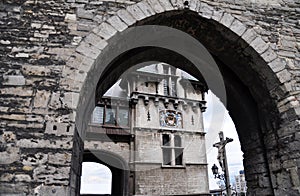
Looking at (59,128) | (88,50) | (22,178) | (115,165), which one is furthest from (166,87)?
(22,178)

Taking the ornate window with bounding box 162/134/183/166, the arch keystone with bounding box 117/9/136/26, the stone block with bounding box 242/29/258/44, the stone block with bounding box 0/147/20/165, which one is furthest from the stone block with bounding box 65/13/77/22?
the ornate window with bounding box 162/134/183/166

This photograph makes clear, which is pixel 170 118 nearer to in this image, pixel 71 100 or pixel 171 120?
pixel 171 120

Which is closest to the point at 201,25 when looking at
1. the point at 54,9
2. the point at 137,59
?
the point at 137,59

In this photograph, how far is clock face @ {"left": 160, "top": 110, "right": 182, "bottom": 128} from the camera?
11.3 metres

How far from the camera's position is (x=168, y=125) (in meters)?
11.3

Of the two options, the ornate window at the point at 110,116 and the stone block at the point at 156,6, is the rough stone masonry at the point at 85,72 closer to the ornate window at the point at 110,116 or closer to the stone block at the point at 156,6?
the stone block at the point at 156,6

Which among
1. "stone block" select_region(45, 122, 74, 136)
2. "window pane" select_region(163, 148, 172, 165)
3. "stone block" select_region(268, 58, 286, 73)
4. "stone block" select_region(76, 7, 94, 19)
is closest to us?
"stone block" select_region(45, 122, 74, 136)

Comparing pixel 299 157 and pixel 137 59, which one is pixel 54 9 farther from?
pixel 299 157

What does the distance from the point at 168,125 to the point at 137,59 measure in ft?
25.2

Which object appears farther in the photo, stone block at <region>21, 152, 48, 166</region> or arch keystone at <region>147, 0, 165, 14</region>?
arch keystone at <region>147, 0, 165, 14</region>

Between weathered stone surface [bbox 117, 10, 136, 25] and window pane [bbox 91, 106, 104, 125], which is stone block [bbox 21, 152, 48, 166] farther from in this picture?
window pane [bbox 91, 106, 104, 125]

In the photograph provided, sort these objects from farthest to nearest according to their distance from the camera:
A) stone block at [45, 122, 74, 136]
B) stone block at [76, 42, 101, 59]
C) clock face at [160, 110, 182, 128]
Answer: clock face at [160, 110, 182, 128]
stone block at [76, 42, 101, 59]
stone block at [45, 122, 74, 136]

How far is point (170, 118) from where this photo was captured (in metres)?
11.5

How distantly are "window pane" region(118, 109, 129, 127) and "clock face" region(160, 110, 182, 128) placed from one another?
1666 millimetres
